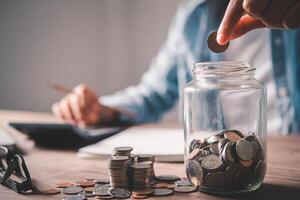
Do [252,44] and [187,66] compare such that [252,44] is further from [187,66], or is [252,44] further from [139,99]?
[139,99]

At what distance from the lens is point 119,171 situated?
2.29 feet

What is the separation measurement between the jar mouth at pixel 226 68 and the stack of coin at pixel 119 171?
0.59 feet

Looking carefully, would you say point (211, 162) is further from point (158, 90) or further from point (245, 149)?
point (158, 90)

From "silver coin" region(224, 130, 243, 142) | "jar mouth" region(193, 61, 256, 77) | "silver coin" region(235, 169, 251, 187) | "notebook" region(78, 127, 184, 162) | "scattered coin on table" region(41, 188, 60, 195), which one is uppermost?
"jar mouth" region(193, 61, 256, 77)

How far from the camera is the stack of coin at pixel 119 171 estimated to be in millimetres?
691

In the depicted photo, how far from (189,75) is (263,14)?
1094 mm

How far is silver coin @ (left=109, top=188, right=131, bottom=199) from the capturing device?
67cm

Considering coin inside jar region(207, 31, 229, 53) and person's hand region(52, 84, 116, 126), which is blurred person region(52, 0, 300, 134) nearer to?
Answer: person's hand region(52, 84, 116, 126)

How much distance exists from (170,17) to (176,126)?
4.07 ft

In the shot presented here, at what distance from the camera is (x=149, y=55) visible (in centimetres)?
256

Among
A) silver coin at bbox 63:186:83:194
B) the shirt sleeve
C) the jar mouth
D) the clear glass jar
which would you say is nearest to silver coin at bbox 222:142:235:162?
the clear glass jar

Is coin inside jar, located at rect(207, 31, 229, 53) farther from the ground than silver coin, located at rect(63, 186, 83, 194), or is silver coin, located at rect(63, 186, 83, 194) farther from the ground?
coin inside jar, located at rect(207, 31, 229, 53)

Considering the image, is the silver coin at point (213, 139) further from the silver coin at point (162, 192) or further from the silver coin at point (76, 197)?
the silver coin at point (76, 197)

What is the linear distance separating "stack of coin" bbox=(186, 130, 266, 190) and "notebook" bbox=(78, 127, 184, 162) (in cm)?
21
